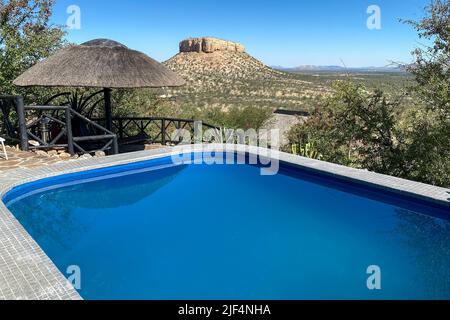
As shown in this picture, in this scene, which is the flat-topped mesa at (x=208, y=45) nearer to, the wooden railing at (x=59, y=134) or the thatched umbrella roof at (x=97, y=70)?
the thatched umbrella roof at (x=97, y=70)

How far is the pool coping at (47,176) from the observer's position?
11.5 feet

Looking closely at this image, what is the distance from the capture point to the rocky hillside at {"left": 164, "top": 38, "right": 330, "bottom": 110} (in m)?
53.3

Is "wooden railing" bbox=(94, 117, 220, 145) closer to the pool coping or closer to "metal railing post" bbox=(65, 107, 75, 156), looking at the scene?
the pool coping

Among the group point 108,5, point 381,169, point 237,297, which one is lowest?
point 237,297

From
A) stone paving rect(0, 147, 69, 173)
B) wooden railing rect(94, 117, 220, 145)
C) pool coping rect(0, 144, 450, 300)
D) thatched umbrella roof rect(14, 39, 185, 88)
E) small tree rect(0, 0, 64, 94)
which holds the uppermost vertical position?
small tree rect(0, 0, 64, 94)

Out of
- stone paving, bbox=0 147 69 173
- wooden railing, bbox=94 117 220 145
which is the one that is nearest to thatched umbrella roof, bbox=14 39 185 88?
stone paving, bbox=0 147 69 173

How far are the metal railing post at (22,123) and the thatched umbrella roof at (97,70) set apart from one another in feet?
2.44

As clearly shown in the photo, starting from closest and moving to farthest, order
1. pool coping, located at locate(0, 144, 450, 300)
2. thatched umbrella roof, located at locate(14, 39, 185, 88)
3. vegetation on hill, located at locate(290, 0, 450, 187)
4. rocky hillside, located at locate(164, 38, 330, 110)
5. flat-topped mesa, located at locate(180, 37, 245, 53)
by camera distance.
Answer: pool coping, located at locate(0, 144, 450, 300), vegetation on hill, located at locate(290, 0, 450, 187), thatched umbrella roof, located at locate(14, 39, 185, 88), rocky hillside, located at locate(164, 38, 330, 110), flat-topped mesa, located at locate(180, 37, 245, 53)

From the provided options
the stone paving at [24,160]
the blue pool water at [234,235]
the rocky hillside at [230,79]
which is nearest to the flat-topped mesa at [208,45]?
the rocky hillside at [230,79]

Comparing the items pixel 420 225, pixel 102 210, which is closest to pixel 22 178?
pixel 102 210

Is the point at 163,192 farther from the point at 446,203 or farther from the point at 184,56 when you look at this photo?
the point at 184,56

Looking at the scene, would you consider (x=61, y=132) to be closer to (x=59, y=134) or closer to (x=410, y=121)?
(x=59, y=134)

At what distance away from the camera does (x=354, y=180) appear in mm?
7207

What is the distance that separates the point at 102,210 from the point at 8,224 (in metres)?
2.05
